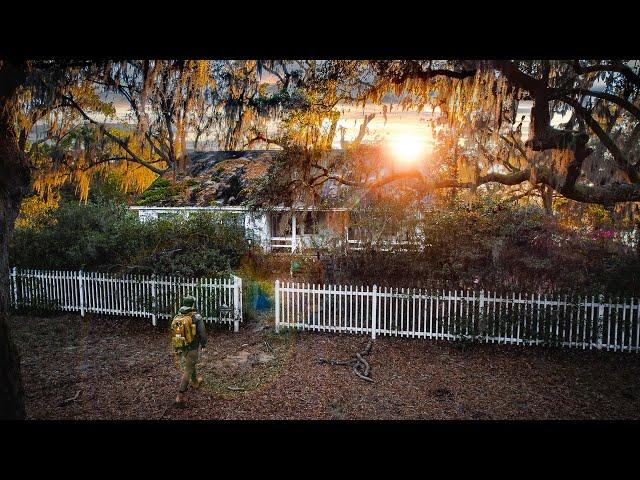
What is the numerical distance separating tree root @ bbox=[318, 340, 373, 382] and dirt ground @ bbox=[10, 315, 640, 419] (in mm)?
140

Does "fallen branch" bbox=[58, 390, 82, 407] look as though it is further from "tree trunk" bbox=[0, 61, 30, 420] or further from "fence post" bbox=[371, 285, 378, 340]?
"fence post" bbox=[371, 285, 378, 340]

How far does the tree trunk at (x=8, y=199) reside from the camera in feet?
13.0

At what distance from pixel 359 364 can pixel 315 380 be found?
102 cm

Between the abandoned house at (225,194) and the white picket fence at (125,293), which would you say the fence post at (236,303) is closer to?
the white picket fence at (125,293)

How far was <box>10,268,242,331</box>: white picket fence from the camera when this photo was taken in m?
10.4

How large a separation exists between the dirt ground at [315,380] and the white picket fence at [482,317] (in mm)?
239

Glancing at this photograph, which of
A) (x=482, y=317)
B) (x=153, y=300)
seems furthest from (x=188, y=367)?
(x=482, y=317)

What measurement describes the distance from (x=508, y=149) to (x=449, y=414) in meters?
12.3

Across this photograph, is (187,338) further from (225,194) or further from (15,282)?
(225,194)

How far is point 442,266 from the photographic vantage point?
1008 cm

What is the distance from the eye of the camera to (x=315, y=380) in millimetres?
7430

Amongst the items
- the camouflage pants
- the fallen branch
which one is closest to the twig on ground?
the camouflage pants
